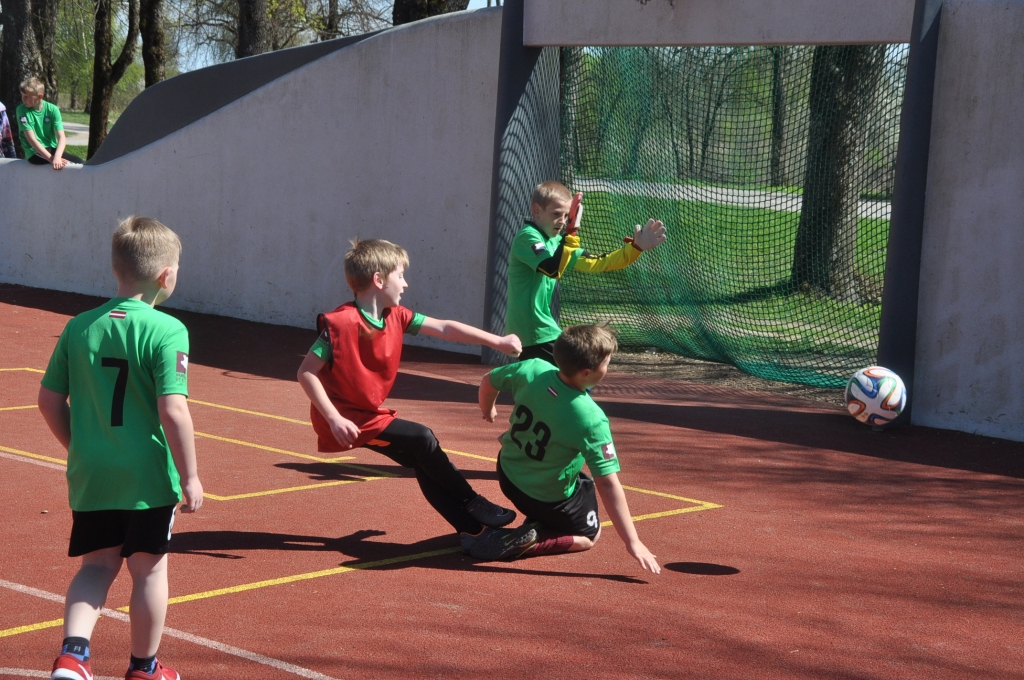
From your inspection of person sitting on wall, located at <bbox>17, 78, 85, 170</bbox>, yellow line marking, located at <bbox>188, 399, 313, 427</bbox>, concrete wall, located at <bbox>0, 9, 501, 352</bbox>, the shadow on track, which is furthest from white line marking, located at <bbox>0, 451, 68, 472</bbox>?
person sitting on wall, located at <bbox>17, 78, 85, 170</bbox>

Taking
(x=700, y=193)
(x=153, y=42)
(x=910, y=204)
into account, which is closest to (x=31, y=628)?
(x=910, y=204)

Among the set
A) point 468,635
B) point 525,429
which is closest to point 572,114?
point 525,429

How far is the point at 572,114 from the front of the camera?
41.6 feet

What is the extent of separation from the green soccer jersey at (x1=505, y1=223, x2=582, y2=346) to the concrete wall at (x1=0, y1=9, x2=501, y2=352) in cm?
565

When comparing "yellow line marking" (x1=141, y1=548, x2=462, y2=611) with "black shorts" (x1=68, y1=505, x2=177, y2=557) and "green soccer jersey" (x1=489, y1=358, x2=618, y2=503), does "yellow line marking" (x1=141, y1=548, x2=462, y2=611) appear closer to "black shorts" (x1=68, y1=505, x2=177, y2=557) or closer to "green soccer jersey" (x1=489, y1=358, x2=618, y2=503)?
"green soccer jersey" (x1=489, y1=358, x2=618, y2=503)

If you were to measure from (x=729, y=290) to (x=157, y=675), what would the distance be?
30.6 feet

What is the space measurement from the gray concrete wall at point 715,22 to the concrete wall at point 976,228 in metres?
0.54

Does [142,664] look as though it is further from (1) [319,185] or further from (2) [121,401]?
(1) [319,185]

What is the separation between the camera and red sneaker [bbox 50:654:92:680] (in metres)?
3.54

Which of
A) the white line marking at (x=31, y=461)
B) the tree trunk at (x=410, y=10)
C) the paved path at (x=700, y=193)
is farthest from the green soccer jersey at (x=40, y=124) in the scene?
the white line marking at (x=31, y=461)

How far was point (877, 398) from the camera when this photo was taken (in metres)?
9.03

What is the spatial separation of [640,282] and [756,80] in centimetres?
244

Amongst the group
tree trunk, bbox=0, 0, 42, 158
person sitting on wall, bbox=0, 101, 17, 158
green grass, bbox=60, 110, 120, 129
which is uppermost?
green grass, bbox=60, 110, 120, 129

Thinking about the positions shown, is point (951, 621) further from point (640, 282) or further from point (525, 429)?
point (640, 282)
